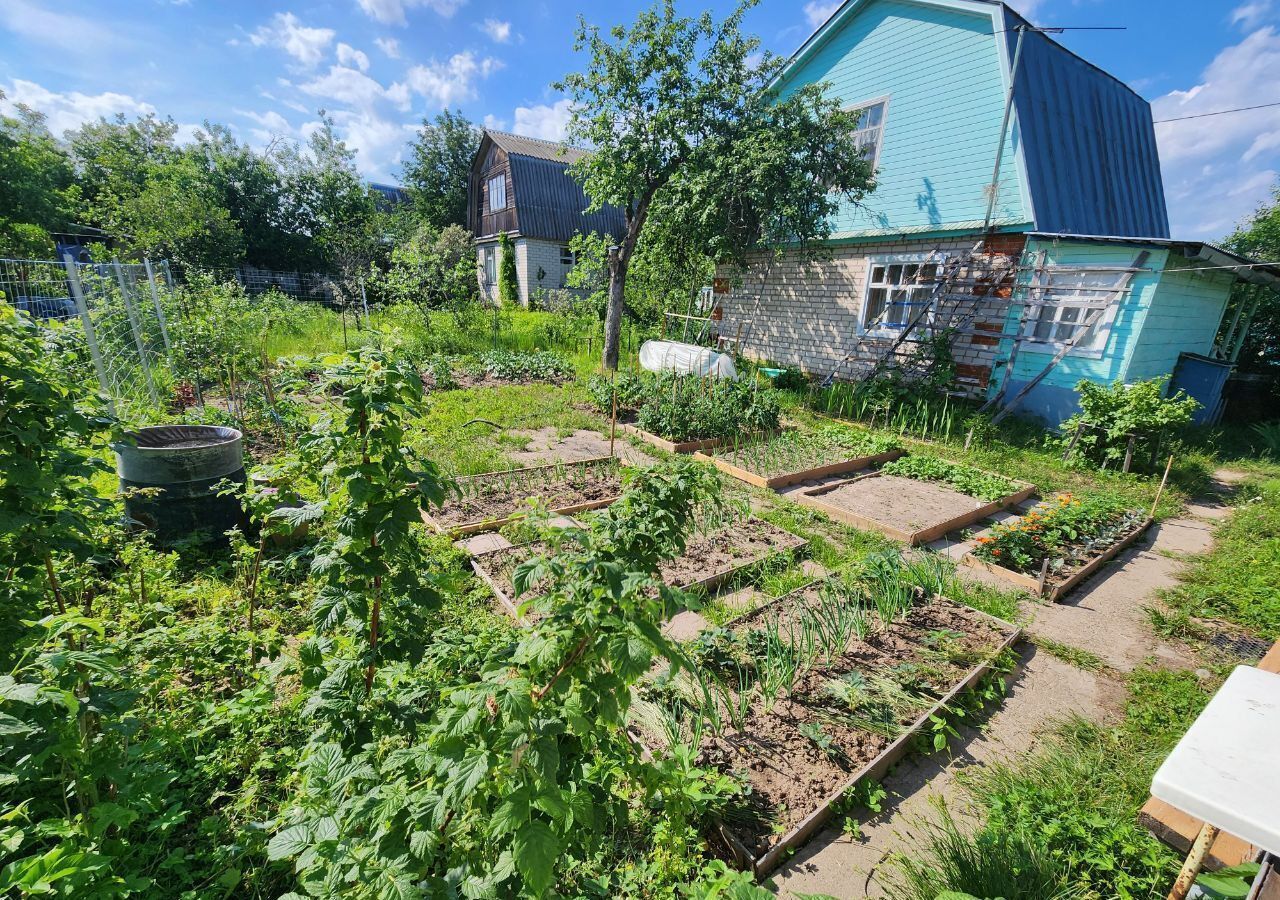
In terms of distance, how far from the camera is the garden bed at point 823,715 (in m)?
2.13

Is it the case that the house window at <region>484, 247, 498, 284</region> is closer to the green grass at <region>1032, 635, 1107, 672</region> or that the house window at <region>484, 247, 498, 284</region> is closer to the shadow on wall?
the shadow on wall

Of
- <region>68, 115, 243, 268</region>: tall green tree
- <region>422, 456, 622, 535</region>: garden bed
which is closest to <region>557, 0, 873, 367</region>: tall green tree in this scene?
<region>422, 456, 622, 535</region>: garden bed

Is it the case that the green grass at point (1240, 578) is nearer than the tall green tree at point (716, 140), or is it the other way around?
the green grass at point (1240, 578)

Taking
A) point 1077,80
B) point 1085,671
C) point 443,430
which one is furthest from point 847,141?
point 1085,671

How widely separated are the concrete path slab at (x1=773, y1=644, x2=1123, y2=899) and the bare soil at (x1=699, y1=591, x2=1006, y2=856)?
14 cm

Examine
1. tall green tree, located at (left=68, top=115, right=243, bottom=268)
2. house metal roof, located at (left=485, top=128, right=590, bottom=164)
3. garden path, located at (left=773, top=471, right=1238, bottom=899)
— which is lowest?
garden path, located at (left=773, top=471, right=1238, bottom=899)

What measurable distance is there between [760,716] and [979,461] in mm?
5903

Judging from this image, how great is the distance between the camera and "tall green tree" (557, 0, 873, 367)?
931 cm

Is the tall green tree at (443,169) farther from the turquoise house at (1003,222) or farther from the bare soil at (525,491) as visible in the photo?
the bare soil at (525,491)

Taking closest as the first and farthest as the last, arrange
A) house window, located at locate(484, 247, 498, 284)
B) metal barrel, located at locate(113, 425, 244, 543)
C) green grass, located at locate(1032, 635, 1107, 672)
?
green grass, located at locate(1032, 635, 1107, 672)
metal barrel, located at locate(113, 425, 244, 543)
house window, located at locate(484, 247, 498, 284)

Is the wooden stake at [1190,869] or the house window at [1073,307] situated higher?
the house window at [1073,307]

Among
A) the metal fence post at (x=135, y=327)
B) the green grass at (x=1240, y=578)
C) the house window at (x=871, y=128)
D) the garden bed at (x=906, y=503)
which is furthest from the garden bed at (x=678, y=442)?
the house window at (x=871, y=128)

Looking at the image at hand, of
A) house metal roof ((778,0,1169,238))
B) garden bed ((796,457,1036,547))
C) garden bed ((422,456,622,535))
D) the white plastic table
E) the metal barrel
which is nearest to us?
the white plastic table

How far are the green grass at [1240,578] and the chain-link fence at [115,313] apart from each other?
359 inches
